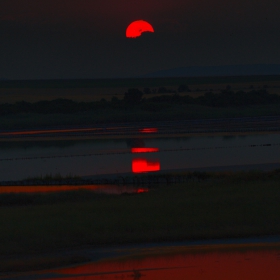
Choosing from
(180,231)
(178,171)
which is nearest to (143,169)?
(178,171)

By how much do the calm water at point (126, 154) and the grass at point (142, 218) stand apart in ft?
25.9

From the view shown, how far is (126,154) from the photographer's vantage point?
1280 inches

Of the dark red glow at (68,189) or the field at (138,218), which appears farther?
the dark red glow at (68,189)

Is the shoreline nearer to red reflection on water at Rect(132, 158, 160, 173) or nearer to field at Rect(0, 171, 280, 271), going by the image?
red reflection on water at Rect(132, 158, 160, 173)

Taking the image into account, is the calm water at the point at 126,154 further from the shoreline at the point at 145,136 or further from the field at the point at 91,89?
the field at the point at 91,89

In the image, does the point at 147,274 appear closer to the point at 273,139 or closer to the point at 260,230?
the point at 260,230

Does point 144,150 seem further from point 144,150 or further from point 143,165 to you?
point 143,165

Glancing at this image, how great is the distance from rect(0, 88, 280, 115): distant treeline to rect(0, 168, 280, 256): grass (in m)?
48.9

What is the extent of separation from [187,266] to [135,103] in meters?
61.0

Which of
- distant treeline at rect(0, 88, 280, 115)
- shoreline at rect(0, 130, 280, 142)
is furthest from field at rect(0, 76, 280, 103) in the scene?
shoreline at rect(0, 130, 280, 142)

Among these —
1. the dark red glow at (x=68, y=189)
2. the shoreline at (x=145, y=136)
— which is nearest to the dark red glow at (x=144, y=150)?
the shoreline at (x=145, y=136)

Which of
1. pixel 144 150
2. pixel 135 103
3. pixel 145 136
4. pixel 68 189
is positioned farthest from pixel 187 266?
pixel 135 103

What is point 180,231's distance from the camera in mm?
14914

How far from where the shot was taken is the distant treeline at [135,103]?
6875 cm
